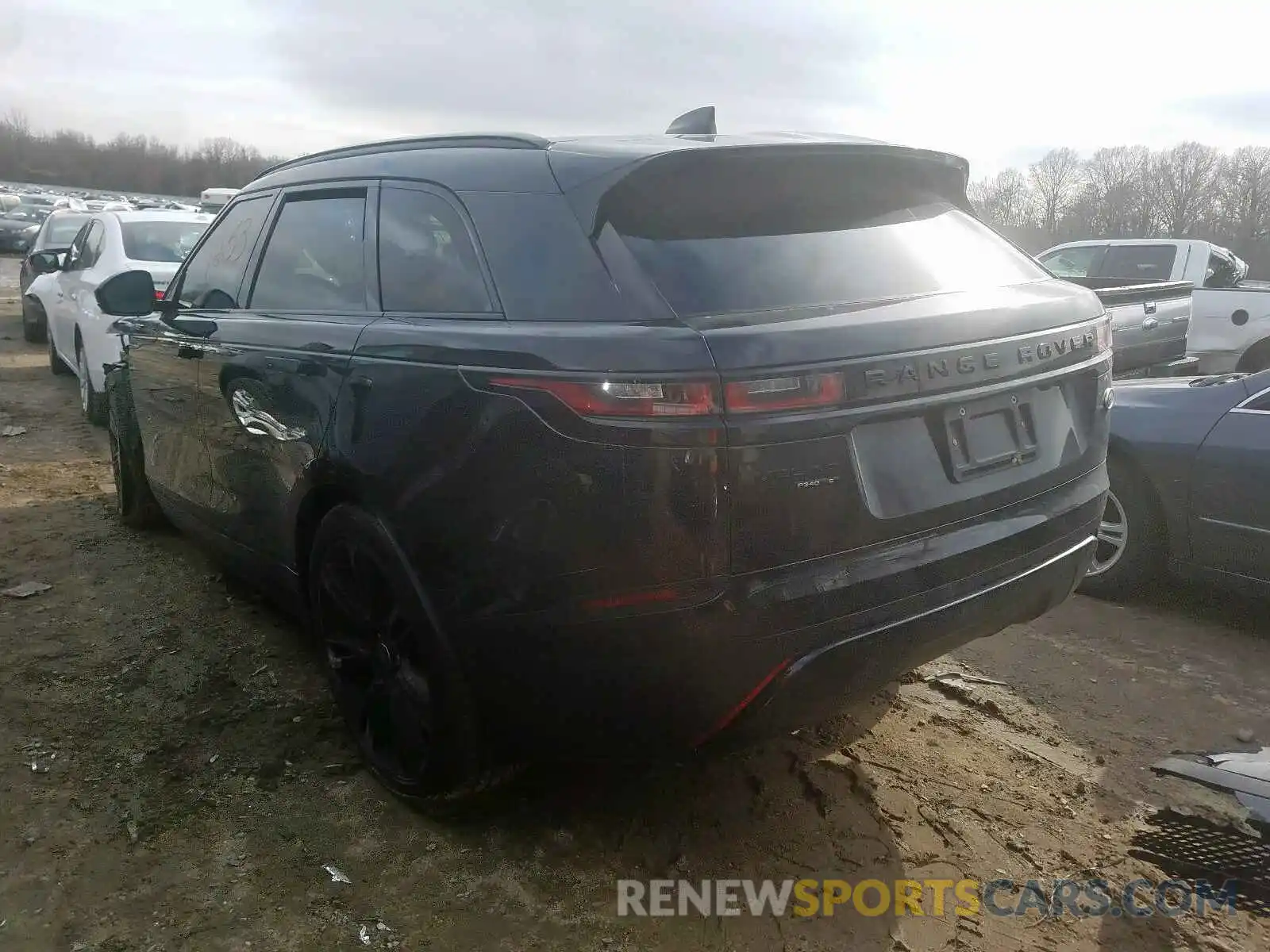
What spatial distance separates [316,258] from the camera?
3230mm

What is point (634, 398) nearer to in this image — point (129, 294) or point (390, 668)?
point (390, 668)

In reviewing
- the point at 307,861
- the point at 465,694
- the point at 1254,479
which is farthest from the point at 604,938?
the point at 1254,479

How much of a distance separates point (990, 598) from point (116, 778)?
2503 mm

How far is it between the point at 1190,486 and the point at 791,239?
2.70 m

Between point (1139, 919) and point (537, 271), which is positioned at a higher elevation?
point (537, 271)

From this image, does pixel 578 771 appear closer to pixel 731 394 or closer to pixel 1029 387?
pixel 731 394

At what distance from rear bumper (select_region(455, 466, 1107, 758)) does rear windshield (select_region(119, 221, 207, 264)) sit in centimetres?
641

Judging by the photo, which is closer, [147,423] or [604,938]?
[604,938]

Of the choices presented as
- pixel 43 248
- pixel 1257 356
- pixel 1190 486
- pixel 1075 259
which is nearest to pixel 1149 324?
pixel 1190 486

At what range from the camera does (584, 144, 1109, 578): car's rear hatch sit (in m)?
2.09

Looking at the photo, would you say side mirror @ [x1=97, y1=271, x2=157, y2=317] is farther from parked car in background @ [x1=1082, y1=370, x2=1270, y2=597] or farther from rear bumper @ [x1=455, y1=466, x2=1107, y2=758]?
parked car in background @ [x1=1082, y1=370, x2=1270, y2=597]

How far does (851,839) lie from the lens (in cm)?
270

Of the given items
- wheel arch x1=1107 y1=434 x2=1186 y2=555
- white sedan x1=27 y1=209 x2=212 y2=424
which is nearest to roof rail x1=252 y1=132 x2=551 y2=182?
wheel arch x1=1107 y1=434 x2=1186 y2=555

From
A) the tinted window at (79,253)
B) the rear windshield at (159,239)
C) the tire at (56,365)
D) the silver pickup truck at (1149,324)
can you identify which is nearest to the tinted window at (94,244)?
the tinted window at (79,253)
